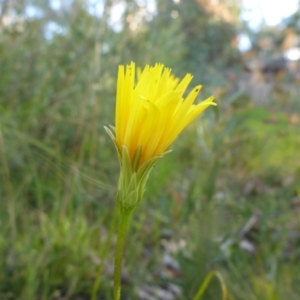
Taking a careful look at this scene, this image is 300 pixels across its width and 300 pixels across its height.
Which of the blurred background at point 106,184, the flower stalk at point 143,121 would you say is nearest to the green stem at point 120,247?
the flower stalk at point 143,121

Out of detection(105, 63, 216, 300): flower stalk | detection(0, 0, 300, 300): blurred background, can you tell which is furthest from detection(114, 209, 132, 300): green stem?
detection(0, 0, 300, 300): blurred background

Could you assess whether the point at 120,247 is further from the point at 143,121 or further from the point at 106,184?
the point at 106,184

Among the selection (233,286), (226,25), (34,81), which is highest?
(226,25)

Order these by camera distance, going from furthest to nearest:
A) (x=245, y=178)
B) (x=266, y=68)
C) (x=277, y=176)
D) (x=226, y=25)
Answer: (x=266, y=68)
(x=226, y=25)
(x=277, y=176)
(x=245, y=178)

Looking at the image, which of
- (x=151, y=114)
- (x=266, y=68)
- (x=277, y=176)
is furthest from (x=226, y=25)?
(x=151, y=114)

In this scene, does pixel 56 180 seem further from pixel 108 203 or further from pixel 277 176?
pixel 277 176

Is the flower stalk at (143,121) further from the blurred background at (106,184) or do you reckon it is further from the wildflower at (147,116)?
the blurred background at (106,184)
